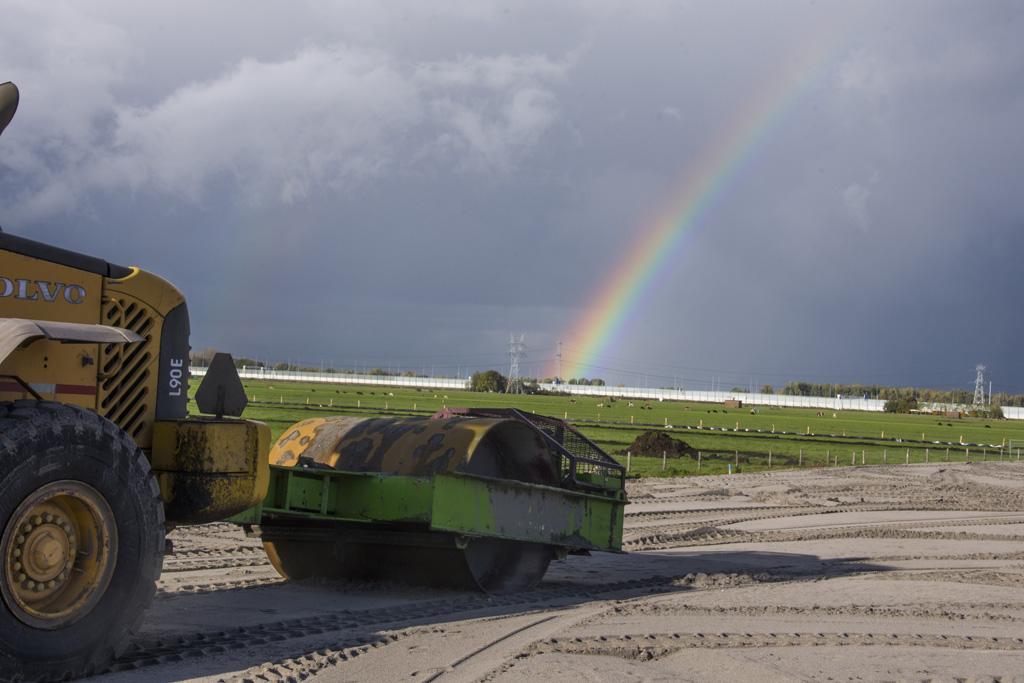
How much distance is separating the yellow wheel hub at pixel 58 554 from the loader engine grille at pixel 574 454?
18.1 ft

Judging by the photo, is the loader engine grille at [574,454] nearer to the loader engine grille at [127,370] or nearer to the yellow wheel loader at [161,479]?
the yellow wheel loader at [161,479]

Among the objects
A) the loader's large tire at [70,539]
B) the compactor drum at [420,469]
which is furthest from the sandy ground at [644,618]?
the loader's large tire at [70,539]

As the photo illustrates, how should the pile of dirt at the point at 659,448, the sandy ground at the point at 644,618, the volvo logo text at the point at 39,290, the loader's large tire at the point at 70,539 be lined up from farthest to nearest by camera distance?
the pile of dirt at the point at 659,448 → the sandy ground at the point at 644,618 → the volvo logo text at the point at 39,290 → the loader's large tire at the point at 70,539

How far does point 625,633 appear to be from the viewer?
9320mm

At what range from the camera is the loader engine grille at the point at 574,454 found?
11945mm

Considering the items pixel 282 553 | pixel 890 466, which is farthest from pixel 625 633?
pixel 890 466

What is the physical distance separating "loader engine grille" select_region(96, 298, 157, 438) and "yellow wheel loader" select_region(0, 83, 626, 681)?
1 centimetres

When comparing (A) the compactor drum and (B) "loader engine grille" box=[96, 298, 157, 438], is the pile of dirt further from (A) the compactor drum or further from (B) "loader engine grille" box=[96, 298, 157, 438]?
(B) "loader engine grille" box=[96, 298, 157, 438]

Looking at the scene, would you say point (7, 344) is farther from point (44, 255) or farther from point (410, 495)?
point (410, 495)

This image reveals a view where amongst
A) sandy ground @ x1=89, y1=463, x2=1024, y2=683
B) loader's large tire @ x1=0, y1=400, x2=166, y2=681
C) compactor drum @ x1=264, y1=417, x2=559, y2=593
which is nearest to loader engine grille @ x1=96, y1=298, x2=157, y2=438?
loader's large tire @ x1=0, y1=400, x2=166, y2=681

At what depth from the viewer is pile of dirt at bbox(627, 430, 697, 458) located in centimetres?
3819

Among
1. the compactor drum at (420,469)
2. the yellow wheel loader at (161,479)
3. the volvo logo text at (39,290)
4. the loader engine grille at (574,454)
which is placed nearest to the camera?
the yellow wheel loader at (161,479)

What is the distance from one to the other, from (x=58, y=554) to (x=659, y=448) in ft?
108

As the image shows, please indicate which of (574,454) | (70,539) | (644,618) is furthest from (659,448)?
(70,539)
